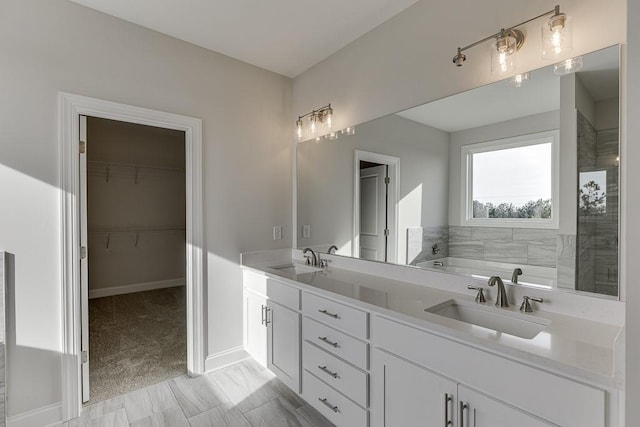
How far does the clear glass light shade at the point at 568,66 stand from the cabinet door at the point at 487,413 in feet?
4.74

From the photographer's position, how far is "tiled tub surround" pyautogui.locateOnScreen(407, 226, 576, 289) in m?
1.41

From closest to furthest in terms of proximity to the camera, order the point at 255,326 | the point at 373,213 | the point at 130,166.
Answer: the point at 373,213, the point at 255,326, the point at 130,166

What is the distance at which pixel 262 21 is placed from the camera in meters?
2.21

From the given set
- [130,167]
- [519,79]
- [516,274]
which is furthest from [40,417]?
[130,167]

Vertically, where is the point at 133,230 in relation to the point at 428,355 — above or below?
above

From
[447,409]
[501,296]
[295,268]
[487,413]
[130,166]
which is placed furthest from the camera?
[130,166]

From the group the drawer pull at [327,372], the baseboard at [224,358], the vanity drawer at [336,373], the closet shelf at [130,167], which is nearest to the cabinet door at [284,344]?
the vanity drawer at [336,373]

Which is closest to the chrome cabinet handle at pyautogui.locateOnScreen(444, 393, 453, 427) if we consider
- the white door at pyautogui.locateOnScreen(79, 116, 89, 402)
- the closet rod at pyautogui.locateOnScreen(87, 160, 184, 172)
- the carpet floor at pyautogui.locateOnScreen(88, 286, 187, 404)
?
the carpet floor at pyautogui.locateOnScreen(88, 286, 187, 404)

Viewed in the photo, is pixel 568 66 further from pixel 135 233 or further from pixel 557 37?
pixel 135 233

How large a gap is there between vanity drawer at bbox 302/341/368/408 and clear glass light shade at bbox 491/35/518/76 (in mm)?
1747

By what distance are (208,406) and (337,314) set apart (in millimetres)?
1227

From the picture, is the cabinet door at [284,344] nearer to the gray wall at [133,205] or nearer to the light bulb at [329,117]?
the light bulb at [329,117]

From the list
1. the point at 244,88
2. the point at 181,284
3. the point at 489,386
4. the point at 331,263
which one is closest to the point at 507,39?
the point at 489,386

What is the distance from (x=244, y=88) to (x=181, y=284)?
394 centimetres
